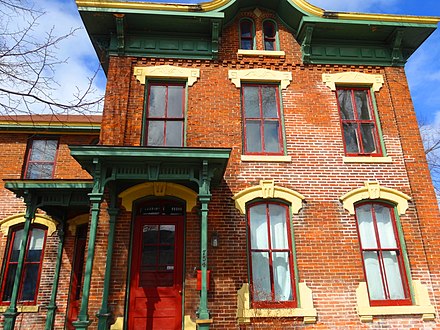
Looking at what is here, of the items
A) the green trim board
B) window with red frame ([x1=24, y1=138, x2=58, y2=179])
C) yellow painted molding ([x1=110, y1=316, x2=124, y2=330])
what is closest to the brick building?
yellow painted molding ([x1=110, y1=316, x2=124, y2=330])

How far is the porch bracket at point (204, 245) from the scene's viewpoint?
637cm

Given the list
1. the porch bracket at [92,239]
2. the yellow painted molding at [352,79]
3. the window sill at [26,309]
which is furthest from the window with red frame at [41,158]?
the yellow painted molding at [352,79]

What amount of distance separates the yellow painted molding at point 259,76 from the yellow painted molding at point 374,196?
126 inches

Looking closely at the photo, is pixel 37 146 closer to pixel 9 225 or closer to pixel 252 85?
pixel 9 225

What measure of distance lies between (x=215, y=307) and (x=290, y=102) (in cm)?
526

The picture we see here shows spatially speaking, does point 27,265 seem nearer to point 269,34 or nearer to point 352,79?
point 269,34

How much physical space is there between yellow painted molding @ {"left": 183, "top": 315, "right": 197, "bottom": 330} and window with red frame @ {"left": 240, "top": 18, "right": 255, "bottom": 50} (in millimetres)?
7000

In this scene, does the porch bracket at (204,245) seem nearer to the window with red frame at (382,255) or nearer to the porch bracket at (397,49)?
the window with red frame at (382,255)

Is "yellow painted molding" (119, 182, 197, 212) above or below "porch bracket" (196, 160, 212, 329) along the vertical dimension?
above

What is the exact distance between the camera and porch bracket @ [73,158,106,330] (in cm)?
632

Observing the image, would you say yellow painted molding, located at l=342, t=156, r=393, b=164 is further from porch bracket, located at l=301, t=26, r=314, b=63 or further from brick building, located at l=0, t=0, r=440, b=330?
porch bracket, located at l=301, t=26, r=314, b=63

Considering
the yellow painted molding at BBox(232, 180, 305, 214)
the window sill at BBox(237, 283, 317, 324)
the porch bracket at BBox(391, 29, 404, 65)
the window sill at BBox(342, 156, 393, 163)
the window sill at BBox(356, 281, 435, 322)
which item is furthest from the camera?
the porch bracket at BBox(391, 29, 404, 65)

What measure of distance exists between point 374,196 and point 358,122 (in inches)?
81.3

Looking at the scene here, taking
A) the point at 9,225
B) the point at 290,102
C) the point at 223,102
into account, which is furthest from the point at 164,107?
the point at 9,225
